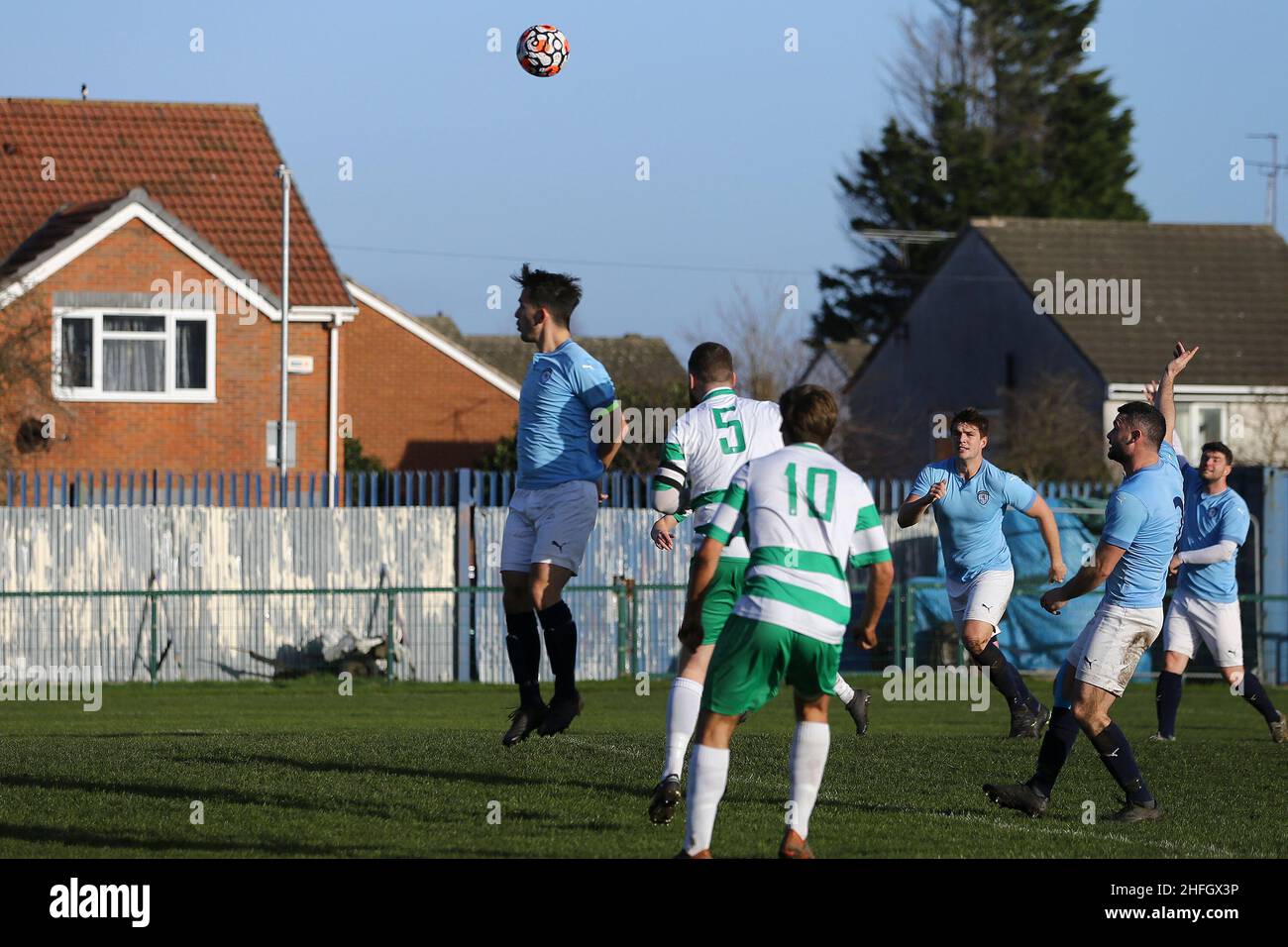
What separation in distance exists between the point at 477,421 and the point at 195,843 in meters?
38.9

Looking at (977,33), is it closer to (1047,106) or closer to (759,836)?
(1047,106)

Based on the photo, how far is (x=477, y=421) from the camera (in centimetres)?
4659

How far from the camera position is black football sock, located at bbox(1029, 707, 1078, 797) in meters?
9.16

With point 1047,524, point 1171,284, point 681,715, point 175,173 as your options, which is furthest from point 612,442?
point 1171,284

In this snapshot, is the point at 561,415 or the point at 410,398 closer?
the point at 561,415

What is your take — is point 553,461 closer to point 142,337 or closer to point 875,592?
point 875,592

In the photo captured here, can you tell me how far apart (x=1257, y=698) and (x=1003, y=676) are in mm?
2533

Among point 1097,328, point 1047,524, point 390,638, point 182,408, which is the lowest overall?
point 390,638

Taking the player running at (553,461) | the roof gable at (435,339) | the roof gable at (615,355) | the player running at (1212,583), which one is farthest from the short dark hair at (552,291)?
the roof gable at (615,355)

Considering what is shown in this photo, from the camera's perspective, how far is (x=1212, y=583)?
14.3m

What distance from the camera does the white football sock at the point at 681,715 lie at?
8.34 m

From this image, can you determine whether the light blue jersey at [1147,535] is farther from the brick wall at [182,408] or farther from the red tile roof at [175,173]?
the red tile roof at [175,173]
